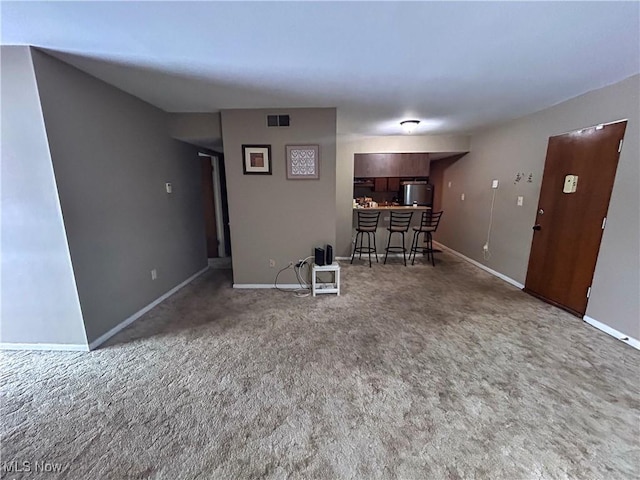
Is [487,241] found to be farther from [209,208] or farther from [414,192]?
[209,208]

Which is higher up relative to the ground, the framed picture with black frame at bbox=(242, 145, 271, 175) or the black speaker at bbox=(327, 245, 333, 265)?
the framed picture with black frame at bbox=(242, 145, 271, 175)

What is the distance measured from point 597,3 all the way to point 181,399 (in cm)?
339

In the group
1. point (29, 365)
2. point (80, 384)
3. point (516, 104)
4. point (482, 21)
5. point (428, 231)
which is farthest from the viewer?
point (428, 231)

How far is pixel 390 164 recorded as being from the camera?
18.4 ft

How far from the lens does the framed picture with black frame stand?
137 inches

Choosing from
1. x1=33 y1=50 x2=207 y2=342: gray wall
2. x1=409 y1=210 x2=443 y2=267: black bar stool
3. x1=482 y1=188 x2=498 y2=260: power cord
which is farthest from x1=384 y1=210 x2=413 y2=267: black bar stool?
x1=33 y1=50 x2=207 y2=342: gray wall

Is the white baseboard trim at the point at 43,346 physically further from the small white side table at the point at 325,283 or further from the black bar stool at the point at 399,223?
the black bar stool at the point at 399,223

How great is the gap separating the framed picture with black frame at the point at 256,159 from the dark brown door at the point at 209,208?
178 cm

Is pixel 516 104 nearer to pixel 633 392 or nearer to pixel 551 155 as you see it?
pixel 551 155

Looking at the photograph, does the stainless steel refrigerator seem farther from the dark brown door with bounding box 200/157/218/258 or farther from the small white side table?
the dark brown door with bounding box 200/157/218/258

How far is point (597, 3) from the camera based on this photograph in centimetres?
146

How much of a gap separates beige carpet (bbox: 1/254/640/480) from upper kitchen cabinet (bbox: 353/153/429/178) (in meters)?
3.42

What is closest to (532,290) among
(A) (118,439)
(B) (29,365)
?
(A) (118,439)

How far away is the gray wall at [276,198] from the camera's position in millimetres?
3443
